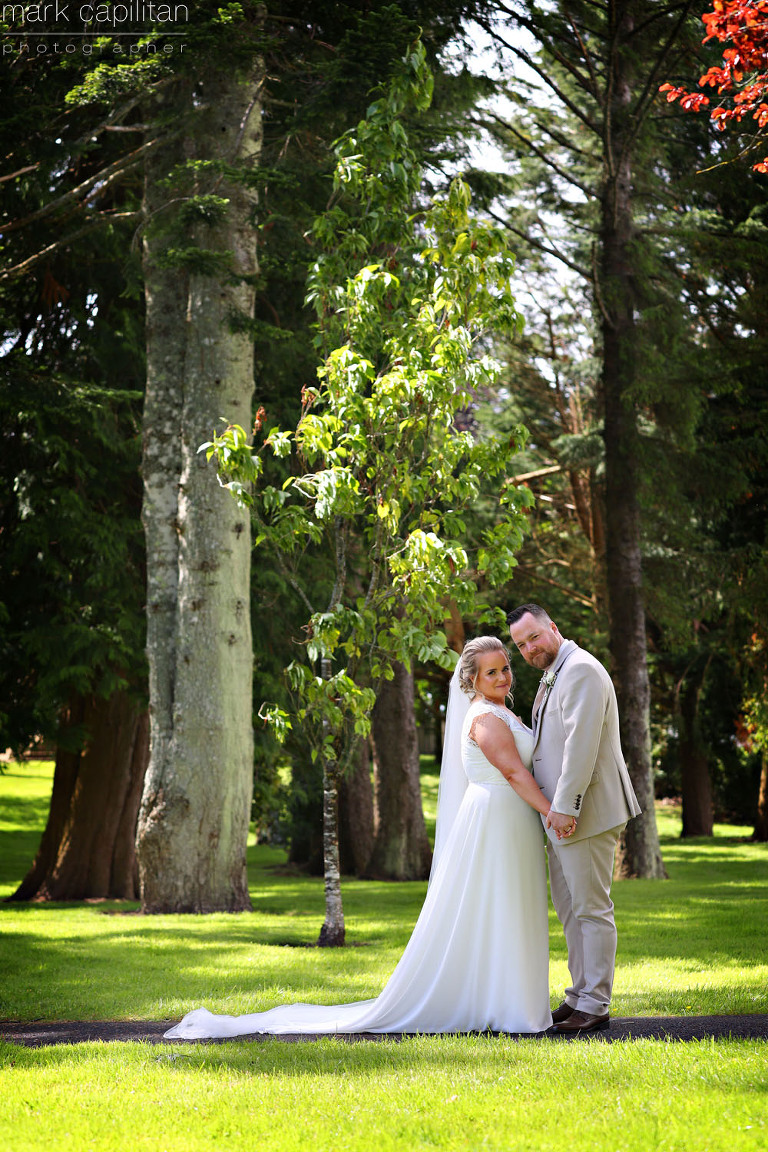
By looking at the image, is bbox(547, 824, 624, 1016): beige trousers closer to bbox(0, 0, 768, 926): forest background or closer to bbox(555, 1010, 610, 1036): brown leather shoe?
bbox(555, 1010, 610, 1036): brown leather shoe

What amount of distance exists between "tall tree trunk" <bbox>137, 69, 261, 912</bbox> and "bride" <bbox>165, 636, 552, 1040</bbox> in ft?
20.0

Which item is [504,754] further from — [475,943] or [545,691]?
[475,943]

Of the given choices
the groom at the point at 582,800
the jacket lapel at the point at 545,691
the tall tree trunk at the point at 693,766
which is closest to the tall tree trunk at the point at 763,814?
the tall tree trunk at the point at 693,766

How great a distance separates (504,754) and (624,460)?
12.2m

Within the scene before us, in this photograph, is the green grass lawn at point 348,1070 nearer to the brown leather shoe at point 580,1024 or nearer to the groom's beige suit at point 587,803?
the brown leather shoe at point 580,1024

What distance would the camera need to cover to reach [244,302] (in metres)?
13.6

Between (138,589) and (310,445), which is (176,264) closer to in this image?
(310,445)

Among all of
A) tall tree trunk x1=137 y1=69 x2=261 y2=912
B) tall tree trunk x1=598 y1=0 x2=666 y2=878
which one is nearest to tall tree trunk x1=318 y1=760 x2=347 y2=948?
tall tree trunk x1=137 y1=69 x2=261 y2=912

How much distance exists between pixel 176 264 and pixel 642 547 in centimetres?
1242

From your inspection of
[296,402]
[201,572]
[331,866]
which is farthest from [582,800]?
[296,402]

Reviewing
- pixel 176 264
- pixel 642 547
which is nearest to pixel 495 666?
pixel 176 264

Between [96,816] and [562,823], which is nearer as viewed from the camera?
[562,823]

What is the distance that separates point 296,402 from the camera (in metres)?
16.4

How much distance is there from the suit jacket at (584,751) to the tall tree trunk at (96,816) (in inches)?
477
